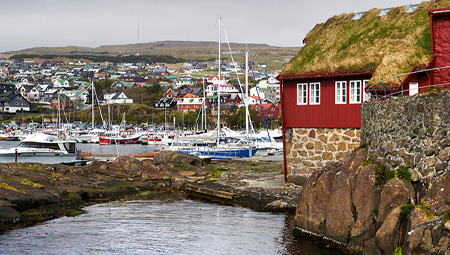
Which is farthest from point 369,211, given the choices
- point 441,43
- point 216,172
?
point 216,172

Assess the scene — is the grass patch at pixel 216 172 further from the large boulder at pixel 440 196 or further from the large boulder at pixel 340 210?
the large boulder at pixel 440 196

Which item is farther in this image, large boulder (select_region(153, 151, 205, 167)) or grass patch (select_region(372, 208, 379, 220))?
large boulder (select_region(153, 151, 205, 167))

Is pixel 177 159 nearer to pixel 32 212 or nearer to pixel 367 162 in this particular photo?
pixel 32 212

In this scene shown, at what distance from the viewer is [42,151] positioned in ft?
208

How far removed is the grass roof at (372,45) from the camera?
95.5ft

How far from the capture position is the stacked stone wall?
17.4 meters

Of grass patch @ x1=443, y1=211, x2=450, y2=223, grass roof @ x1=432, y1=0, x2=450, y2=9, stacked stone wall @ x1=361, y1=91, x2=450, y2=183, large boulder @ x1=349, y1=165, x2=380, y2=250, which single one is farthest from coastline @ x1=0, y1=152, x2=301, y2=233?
grass patch @ x1=443, y1=211, x2=450, y2=223

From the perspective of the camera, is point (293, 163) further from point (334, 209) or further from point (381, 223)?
point (381, 223)

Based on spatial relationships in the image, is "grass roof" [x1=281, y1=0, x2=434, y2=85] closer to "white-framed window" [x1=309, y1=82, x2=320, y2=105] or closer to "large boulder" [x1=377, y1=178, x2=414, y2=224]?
"white-framed window" [x1=309, y1=82, x2=320, y2=105]

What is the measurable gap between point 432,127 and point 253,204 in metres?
16.4

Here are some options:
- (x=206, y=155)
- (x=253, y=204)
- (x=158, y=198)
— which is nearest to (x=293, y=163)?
(x=253, y=204)

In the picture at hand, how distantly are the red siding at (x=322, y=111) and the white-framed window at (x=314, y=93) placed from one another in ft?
0.69

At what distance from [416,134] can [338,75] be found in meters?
13.8

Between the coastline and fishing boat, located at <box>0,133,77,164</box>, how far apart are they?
15372mm
